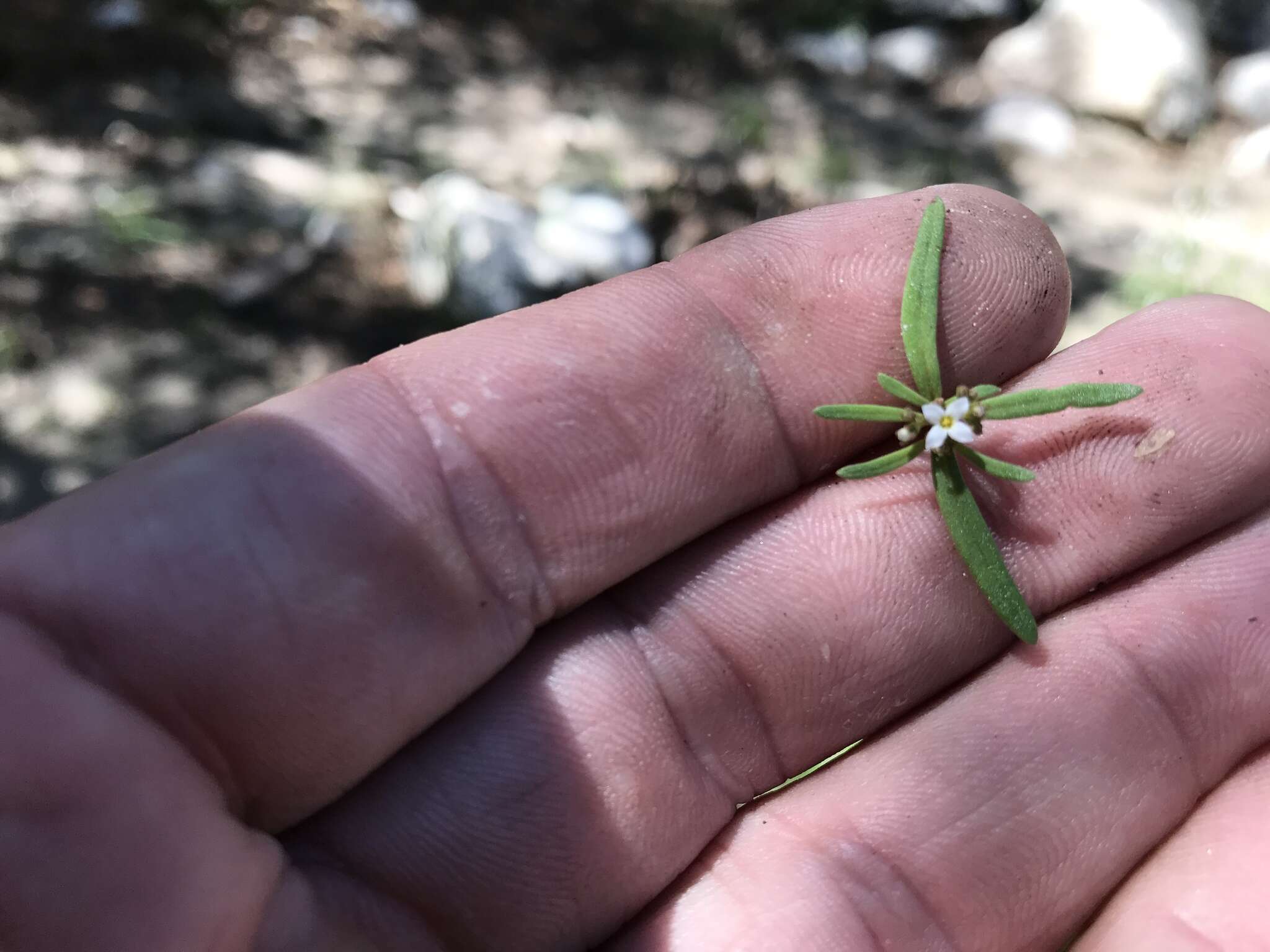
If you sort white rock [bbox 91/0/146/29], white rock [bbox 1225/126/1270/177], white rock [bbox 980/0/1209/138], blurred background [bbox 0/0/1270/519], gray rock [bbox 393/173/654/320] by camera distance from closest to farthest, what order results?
blurred background [bbox 0/0/1270/519] → gray rock [bbox 393/173/654/320] → white rock [bbox 91/0/146/29] → white rock [bbox 1225/126/1270/177] → white rock [bbox 980/0/1209/138]

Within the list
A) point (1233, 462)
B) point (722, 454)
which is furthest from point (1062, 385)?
point (722, 454)

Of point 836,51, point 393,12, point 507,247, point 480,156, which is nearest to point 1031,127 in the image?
point 836,51

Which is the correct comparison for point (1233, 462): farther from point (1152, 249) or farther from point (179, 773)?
point (1152, 249)

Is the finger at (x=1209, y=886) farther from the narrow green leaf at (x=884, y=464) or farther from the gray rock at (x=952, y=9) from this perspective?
the gray rock at (x=952, y=9)

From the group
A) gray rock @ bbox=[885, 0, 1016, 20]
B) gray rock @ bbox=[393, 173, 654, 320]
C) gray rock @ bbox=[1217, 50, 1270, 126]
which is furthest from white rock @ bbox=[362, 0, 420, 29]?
gray rock @ bbox=[1217, 50, 1270, 126]

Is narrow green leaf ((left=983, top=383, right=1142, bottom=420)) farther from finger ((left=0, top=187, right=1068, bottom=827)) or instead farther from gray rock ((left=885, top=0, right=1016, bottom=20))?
gray rock ((left=885, top=0, right=1016, bottom=20))

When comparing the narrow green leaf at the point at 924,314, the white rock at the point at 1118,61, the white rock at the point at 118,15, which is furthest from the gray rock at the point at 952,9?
the narrow green leaf at the point at 924,314
